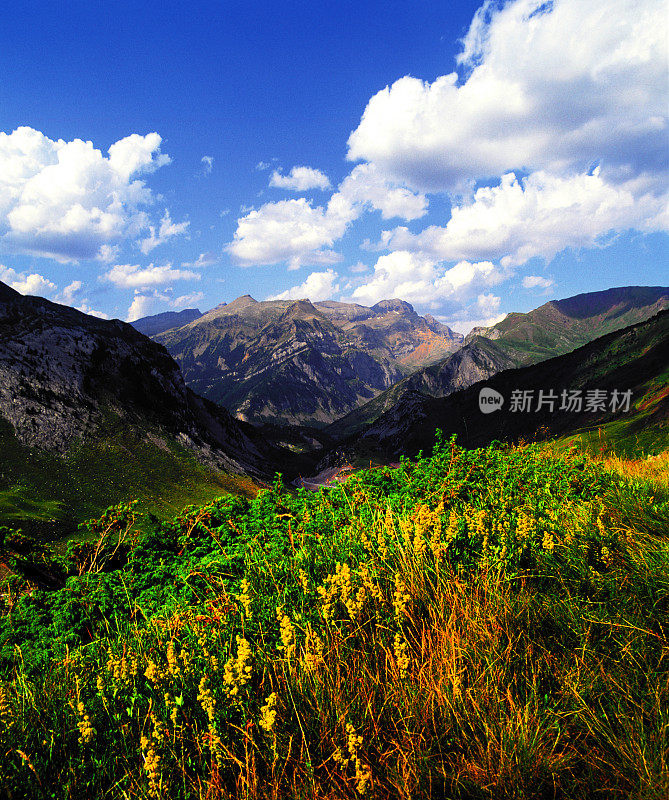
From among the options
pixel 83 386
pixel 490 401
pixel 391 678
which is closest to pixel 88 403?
pixel 83 386

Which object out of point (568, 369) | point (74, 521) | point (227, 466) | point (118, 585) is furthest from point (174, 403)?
point (568, 369)

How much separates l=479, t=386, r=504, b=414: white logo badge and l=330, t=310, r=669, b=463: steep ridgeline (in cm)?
131

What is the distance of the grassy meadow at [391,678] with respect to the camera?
94.7 inches

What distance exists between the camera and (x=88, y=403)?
76000 millimetres

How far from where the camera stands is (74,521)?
47.0 m

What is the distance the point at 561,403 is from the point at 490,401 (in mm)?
24791

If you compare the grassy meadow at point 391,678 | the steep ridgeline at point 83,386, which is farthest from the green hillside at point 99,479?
the grassy meadow at point 391,678

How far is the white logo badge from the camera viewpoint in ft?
427

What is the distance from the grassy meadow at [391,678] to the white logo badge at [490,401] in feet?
441

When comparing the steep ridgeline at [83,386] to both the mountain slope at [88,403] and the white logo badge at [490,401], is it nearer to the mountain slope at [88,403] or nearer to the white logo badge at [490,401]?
the mountain slope at [88,403]

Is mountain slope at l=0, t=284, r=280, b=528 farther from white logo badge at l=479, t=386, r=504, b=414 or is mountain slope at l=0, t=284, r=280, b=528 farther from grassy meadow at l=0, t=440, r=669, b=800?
white logo badge at l=479, t=386, r=504, b=414

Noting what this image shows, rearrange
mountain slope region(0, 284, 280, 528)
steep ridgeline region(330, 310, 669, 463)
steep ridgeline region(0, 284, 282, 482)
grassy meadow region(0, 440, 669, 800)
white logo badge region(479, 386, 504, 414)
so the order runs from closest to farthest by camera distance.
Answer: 1. grassy meadow region(0, 440, 669, 800)
2. mountain slope region(0, 284, 280, 528)
3. steep ridgeline region(0, 284, 282, 482)
4. steep ridgeline region(330, 310, 669, 463)
5. white logo badge region(479, 386, 504, 414)

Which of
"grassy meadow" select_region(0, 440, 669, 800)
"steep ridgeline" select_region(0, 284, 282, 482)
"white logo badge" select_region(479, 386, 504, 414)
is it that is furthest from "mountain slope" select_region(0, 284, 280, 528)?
"white logo badge" select_region(479, 386, 504, 414)

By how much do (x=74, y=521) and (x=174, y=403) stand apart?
52261 mm
